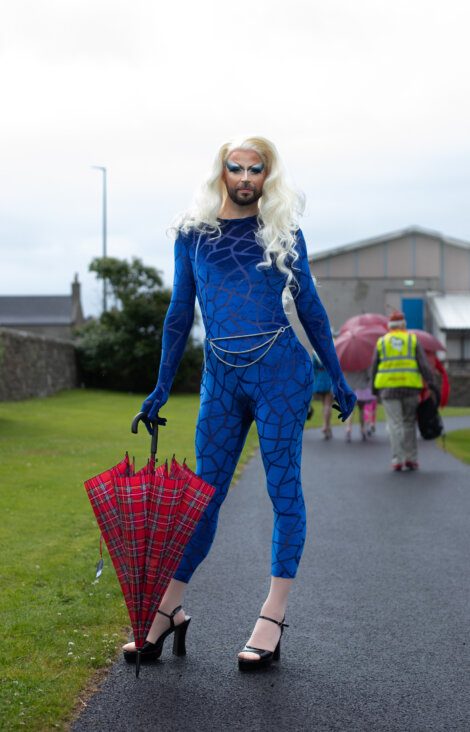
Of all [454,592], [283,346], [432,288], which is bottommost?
[454,592]

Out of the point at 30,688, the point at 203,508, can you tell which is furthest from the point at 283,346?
the point at 30,688

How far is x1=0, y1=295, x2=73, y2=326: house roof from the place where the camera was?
9606 cm

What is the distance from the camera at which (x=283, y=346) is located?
13.5 ft

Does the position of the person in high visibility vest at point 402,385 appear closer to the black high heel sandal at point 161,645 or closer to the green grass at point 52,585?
the green grass at point 52,585

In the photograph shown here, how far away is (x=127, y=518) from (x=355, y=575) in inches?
107

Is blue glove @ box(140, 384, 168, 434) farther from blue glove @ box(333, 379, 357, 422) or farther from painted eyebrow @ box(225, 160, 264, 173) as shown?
painted eyebrow @ box(225, 160, 264, 173)

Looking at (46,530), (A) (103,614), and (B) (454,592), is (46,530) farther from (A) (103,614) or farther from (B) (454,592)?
(B) (454,592)

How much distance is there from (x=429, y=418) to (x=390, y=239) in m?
32.4

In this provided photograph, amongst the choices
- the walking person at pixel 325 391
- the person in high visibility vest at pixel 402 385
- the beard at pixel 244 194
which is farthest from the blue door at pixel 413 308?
the beard at pixel 244 194

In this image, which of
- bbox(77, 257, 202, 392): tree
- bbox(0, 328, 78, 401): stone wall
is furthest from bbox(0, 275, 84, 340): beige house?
bbox(0, 328, 78, 401): stone wall

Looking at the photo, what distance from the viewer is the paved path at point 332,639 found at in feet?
11.5

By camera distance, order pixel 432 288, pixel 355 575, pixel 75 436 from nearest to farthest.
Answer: pixel 355 575
pixel 75 436
pixel 432 288

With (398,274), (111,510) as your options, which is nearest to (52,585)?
(111,510)

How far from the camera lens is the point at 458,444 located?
16547 mm
